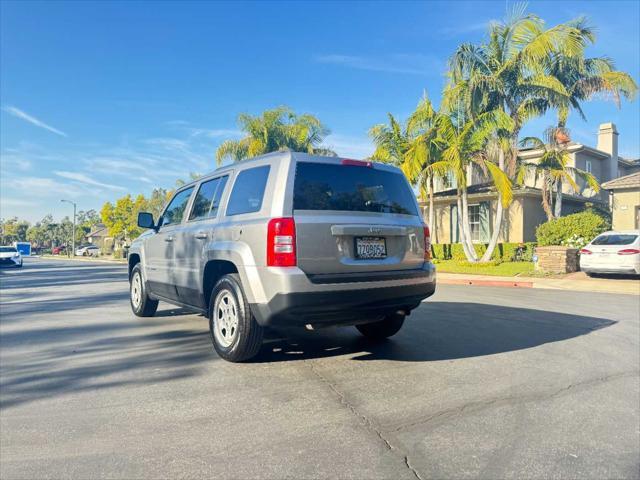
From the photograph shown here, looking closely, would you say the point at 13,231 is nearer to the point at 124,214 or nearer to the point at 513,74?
the point at 124,214

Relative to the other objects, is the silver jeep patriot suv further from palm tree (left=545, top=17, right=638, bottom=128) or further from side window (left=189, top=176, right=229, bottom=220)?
palm tree (left=545, top=17, right=638, bottom=128)

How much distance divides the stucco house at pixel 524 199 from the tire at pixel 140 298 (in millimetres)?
17351

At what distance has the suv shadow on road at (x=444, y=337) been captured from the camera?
17.4 feet

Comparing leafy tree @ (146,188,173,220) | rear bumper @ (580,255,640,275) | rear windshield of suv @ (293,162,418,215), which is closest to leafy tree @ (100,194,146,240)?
leafy tree @ (146,188,173,220)

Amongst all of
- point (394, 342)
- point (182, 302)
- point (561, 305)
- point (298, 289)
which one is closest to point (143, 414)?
point (298, 289)

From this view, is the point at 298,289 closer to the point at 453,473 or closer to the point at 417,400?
the point at 417,400

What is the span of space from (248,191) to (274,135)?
78.7ft

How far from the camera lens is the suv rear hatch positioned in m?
4.22

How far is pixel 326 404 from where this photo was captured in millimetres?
3754

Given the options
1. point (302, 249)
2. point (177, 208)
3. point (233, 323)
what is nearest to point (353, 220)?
point (302, 249)

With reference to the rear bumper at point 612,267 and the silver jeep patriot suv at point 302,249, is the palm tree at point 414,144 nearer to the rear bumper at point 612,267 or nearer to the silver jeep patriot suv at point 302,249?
the rear bumper at point 612,267

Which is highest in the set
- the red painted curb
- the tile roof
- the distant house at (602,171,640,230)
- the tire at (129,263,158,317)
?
the tile roof

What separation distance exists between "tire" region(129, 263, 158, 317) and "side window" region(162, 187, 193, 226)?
119cm

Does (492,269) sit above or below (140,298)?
below
